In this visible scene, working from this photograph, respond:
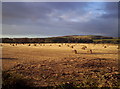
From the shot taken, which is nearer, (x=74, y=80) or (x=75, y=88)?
(x=75, y=88)

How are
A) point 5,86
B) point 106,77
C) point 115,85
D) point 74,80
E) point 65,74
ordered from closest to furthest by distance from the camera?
point 5,86, point 115,85, point 74,80, point 106,77, point 65,74

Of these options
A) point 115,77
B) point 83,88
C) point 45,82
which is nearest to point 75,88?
point 83,88

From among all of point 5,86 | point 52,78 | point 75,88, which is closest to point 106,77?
point 75,88

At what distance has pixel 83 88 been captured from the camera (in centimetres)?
645

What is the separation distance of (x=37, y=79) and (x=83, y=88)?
2.67 metres

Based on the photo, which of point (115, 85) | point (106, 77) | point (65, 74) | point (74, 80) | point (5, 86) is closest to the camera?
point (5, 86)

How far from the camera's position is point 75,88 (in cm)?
649

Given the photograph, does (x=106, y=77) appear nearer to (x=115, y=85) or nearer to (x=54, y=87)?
(x=115, y=85)

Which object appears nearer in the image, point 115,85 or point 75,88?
point 75,88

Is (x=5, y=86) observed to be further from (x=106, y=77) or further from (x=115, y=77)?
(x=115, y=77)

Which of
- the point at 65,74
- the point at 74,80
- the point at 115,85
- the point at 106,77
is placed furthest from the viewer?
the point at 65,74

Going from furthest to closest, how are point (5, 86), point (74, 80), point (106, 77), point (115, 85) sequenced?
point (106, 77) → point (74, 80) → point (115, 85) → point (5, 86)

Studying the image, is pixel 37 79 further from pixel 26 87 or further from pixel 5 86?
pixel 5 86

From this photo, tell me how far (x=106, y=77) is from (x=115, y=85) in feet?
3.99
